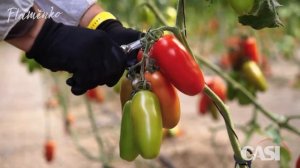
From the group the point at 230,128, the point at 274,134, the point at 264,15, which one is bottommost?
the point at 274,134

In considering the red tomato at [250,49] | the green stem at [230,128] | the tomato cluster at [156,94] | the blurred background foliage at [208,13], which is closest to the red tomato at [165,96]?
the tomato cluster at [156,94]

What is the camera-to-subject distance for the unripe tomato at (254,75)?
2262 mm

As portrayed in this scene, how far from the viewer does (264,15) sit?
104 centimetres

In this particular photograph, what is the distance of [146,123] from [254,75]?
54.9 inches

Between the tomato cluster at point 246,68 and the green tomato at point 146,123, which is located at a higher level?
the green tomato at point 146,123

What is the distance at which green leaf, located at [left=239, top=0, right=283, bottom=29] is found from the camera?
40.2 inches

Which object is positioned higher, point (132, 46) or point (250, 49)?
point (132, 46)

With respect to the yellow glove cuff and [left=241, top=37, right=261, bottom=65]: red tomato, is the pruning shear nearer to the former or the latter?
the yellow glove cuff

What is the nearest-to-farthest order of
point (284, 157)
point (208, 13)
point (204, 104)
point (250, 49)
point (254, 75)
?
point (284, 157), point (254, 75), point (250, 49), point (204, 104), point (208, 13)

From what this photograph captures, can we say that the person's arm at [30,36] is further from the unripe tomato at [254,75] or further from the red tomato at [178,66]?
the unripe tomato at [254,75]

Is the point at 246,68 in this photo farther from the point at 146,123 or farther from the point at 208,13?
the point at 208,13

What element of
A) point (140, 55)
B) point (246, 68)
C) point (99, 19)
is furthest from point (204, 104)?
point (140, 55)

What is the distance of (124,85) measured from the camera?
43.4 inches

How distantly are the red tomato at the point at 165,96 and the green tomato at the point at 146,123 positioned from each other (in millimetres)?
24
